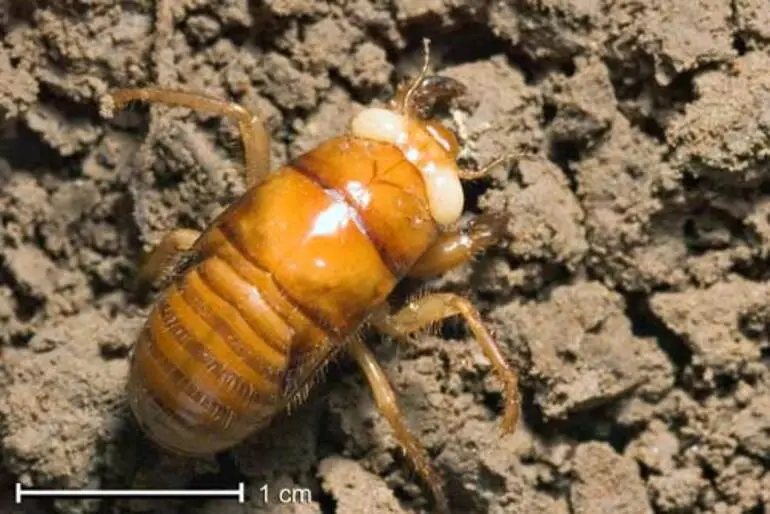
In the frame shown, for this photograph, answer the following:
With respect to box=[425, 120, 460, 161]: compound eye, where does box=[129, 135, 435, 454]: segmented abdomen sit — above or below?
below

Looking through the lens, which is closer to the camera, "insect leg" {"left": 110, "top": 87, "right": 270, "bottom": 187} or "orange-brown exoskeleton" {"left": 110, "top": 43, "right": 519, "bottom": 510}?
"orange-brown exoskeleton" {"left": 110, "top": 43, "right": 519, "bottom": 510}

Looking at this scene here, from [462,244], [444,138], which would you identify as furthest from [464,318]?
[444,138]

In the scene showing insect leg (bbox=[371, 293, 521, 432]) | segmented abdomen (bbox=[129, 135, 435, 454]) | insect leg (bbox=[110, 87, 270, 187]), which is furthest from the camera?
insect leg (bbox=[110, 87, 270, 187])

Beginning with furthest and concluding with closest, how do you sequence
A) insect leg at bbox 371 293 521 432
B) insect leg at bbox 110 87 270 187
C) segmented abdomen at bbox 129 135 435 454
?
insect leg at bbox 110 87 270 187
insect leg at bbox 371 293 521 432
segmented abdomen at bbox 129 135 435 454

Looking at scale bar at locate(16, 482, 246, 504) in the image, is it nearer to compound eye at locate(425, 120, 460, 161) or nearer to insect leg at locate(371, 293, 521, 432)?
insect leg at locate(371, 293, 521, 432)

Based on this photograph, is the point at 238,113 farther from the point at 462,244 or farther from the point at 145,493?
the point at 145,493

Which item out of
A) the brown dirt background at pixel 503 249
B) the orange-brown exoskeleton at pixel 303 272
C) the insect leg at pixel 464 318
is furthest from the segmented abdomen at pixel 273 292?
the brown dirt background at pixel 503 249

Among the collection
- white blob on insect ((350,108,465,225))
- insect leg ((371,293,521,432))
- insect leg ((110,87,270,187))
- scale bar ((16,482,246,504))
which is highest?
white blob on insect ((350,108,465,225))

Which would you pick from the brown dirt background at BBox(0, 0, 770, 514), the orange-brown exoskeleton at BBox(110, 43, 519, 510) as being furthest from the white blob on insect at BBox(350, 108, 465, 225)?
the brown dirt background at BBox(0, 0, 770, 514)
